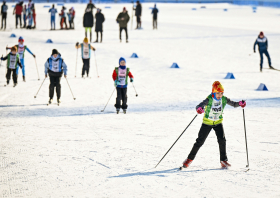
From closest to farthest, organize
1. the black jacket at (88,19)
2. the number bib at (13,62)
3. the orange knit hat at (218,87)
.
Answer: the orange knit hat at (218,87) → the number bib at (13,62) → the black jacket at (88,19)

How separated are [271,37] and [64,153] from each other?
19802mm

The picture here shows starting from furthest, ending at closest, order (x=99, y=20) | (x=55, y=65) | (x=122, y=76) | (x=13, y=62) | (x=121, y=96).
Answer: (x=99, y=20) → (x=13, y=62) → (x=55, y=65) → (x=121, y=96) → (x=122, y=76)

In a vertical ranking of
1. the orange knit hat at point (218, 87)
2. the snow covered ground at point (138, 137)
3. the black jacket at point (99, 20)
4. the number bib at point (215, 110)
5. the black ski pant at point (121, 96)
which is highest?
the black jacket at point (99, 20)

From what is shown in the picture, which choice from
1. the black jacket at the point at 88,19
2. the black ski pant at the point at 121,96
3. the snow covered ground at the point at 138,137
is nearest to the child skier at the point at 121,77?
the black ski pant at the point at 121,96

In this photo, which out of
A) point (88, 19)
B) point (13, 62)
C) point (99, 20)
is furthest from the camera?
point (88, 19)

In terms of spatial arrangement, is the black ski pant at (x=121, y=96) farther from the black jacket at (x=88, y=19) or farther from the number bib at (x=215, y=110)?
the black jacket at (x=88, y=19)

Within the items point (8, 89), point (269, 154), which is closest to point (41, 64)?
point (8, 89)

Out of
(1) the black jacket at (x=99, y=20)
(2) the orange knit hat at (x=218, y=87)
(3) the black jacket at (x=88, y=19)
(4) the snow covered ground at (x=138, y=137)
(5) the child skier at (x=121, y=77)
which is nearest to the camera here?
(4) the snow covered ground at (x=138, y=137)

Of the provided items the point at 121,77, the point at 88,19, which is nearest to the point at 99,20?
the point at 88,19

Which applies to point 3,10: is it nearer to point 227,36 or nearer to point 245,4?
point 227,36

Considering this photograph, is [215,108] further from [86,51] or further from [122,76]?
[86,51]

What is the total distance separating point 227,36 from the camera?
24047 millimetres

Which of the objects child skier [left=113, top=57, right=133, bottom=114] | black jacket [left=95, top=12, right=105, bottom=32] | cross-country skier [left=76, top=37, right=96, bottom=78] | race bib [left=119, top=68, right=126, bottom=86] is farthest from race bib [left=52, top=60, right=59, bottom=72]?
black jacket [left=95, top=12, right=105, bottom=32]

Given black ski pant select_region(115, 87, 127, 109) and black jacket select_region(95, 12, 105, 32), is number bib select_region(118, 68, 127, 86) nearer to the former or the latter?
black ski pant select_region(115, 87, 127, 109)
